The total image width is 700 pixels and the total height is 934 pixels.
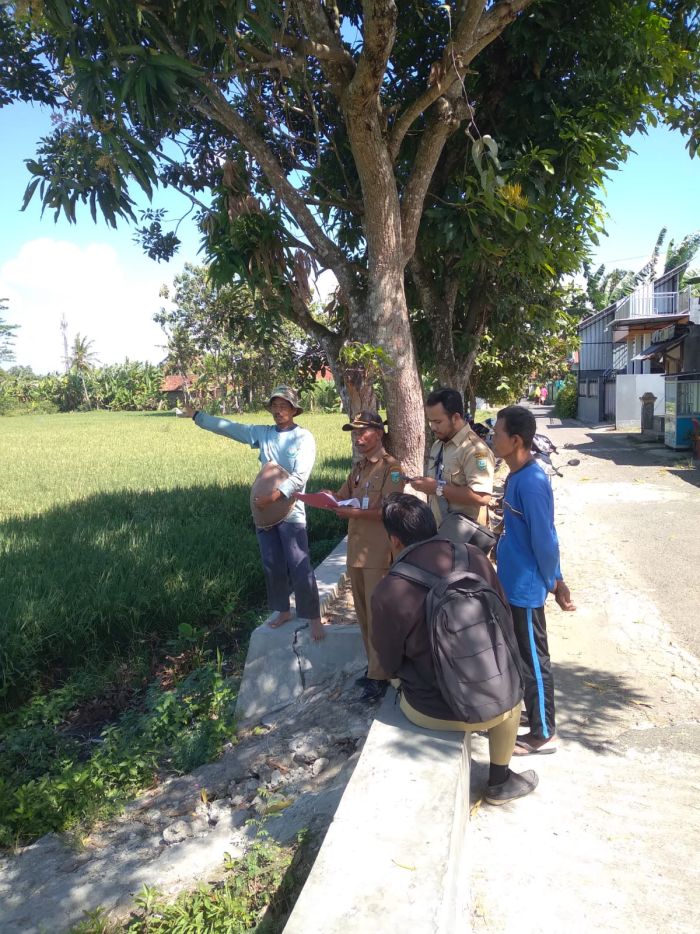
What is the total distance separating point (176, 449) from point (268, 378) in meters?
11.7

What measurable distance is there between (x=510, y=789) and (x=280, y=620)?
2.27m

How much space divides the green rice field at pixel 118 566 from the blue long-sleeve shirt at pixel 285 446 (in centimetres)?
206

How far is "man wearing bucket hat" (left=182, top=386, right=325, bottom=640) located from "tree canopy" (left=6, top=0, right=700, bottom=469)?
30.1 inches

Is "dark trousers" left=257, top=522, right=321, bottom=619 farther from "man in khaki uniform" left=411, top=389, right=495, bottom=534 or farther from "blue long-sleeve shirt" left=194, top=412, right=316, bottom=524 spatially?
"man in khaki uniform" left=411, top=389, right=495, bottom=534

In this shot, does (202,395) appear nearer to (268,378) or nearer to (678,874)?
(268,378)

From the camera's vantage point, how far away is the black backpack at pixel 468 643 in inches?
100

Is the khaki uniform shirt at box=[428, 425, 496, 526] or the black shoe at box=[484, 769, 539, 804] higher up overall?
the khaki uniform shirt at box=[428, 425, 496, 526]

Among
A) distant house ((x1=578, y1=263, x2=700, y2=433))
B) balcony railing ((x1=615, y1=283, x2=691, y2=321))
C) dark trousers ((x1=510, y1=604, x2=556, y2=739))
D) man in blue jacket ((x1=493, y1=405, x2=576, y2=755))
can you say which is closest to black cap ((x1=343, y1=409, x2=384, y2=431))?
man in blue jacket ((x1=493, y1=405, x2=576, y2=755))

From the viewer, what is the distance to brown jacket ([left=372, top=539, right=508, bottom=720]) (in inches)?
104

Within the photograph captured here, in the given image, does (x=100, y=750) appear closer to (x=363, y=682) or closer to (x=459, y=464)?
(x=363, y=682)

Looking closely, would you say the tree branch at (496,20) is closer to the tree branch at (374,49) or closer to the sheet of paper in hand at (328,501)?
the tree branch at (374,49)

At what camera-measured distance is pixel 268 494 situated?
445 cm

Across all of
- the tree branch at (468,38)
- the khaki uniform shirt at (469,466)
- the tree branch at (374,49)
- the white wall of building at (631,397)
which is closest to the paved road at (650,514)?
the khaki uniform shirt at (469,466)

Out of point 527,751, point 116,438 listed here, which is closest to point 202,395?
point 116,438
